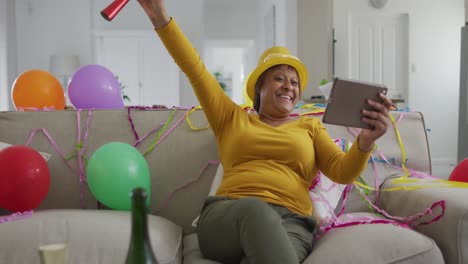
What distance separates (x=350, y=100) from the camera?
1345 millimetres

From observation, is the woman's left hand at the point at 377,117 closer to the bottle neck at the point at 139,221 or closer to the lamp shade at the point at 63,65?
the bottle neck at the point at 139,221

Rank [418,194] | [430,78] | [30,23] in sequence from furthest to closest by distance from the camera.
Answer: [30,23] < [430,78] < [418,194]

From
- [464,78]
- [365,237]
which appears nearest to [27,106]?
[365,237]

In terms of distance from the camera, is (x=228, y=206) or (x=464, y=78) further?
(x=464, y=78)

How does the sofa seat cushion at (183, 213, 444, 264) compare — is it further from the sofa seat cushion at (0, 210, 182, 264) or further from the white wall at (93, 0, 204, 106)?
the white wall at (93, 0, 204, 106)

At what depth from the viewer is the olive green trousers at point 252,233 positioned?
3.84 feet

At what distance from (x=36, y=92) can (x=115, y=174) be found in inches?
31.6

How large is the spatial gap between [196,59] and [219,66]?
512 inches

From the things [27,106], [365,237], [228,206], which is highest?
[27,106]

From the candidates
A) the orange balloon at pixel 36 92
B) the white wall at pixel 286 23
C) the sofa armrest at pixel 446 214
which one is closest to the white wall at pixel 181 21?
the white wall at pixel 286 23

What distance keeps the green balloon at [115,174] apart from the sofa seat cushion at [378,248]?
0.68m

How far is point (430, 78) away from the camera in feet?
22.2

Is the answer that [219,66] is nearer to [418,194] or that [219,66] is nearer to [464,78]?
[464,78]

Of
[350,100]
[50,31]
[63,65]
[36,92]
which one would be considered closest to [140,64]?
[63,65]
